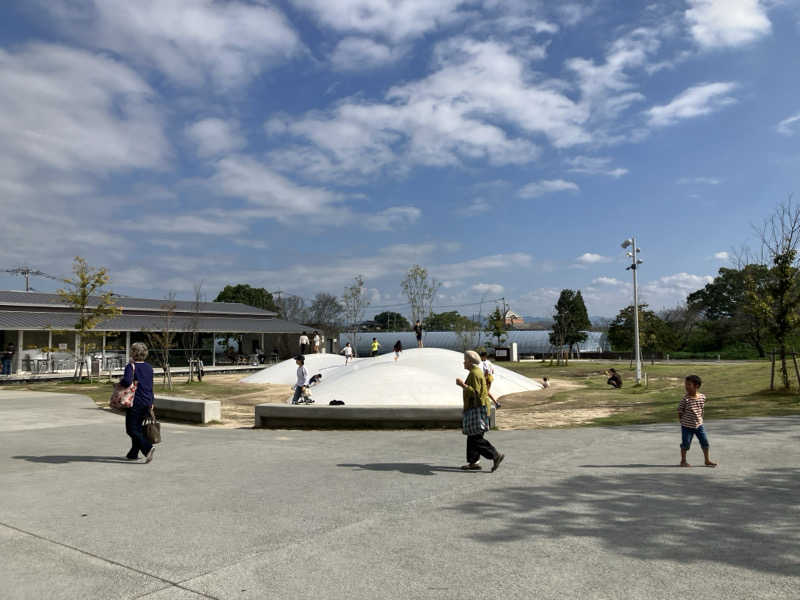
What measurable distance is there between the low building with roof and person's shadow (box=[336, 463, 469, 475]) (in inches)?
993

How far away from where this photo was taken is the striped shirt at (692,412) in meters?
7.65

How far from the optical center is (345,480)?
711 cm

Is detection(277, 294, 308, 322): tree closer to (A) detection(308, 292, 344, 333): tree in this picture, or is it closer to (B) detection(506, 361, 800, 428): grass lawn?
(A) detection(308, 292, 344, 333): tree

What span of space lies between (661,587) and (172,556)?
3471mm

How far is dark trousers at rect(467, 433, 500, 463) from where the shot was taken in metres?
7.50

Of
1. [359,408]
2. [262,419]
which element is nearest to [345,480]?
[359,408]

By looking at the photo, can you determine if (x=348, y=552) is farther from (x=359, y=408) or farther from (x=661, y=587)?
(x=359, y=408)

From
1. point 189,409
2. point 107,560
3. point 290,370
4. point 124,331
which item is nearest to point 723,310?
point 290,370

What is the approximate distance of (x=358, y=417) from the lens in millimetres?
12695

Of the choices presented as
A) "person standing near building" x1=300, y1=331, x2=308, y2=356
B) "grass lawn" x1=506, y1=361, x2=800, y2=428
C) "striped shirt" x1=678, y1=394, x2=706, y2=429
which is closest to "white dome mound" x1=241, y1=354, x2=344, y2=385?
"person standing near building" x1=300, y1=331, x2=308, y2=356

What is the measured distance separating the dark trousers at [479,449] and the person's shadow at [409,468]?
26 centimetres

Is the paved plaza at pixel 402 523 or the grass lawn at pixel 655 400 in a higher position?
the paved plaza at pixel 402 523

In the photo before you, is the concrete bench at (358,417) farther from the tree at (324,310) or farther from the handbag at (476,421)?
the tree at (324,310)

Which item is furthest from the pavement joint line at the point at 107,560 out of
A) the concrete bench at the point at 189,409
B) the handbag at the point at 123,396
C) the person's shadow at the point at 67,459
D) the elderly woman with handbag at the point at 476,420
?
the concrete bench at the point at 189,409
